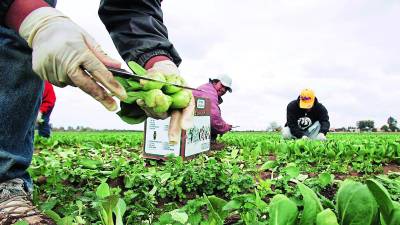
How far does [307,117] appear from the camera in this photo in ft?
35.3

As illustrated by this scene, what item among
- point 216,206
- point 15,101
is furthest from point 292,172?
point 15,101

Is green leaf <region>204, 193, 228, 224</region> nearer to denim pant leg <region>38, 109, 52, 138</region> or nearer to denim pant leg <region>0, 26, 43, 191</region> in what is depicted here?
denim pant leg <region>0, 26, 43, 191</region>

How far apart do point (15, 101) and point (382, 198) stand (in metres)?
1.85

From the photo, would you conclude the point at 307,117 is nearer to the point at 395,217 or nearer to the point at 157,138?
the point at 157,138

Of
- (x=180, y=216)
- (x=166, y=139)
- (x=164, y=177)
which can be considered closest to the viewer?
(x=180, y=216)

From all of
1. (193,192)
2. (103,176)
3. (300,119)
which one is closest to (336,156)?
(193,192)

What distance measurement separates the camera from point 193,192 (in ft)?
8.97

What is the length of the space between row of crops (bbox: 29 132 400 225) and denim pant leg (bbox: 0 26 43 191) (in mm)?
234

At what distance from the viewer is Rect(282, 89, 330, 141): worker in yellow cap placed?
10422 mm

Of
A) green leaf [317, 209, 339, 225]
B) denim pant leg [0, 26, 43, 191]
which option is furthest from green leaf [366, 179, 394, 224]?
denim pant leg [0, 26, 43, 191]

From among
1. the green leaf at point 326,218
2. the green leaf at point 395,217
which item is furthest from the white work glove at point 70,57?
the green leaf at point 395,217

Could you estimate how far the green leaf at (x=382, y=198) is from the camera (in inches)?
47.6

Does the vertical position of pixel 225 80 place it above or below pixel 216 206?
above

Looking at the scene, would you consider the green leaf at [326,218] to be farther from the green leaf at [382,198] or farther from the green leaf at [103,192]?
the green leaf at [103,192]
